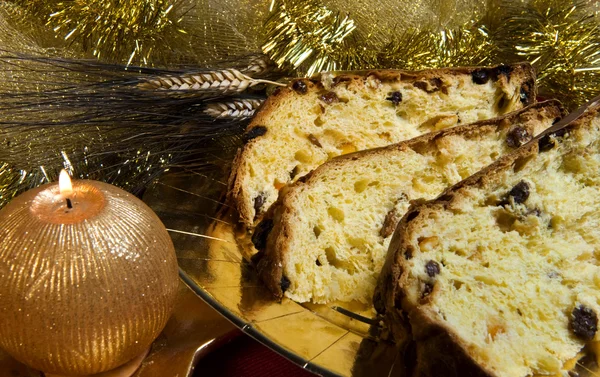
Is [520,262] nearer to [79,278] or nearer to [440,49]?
[79,278]

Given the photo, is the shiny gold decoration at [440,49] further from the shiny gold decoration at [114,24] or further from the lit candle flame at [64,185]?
the lit candle flame at [64,185]

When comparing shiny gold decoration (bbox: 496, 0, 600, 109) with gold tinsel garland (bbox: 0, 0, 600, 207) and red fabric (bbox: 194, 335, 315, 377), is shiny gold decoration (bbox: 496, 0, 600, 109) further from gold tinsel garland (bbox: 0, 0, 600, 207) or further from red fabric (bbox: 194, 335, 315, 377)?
red fabric (bbox: 194, 335, 315, 377)

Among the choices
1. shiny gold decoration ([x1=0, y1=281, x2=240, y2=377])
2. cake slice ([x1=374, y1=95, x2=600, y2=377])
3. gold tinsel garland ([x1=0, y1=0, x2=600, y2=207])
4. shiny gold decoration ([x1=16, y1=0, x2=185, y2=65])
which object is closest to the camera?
cake slice ([x1=374, y1=95, x2=600, y2=377])

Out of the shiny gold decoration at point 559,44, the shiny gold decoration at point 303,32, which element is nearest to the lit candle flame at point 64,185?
the shiny gold decoration at point 303,32

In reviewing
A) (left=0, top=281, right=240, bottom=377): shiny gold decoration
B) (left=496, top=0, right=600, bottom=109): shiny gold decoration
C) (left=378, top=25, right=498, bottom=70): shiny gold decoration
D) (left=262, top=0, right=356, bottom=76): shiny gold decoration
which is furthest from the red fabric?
(left=496, top=0, right=600, bottom=109): shiny gold decoration

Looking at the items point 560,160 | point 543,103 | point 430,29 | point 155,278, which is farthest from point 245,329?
point 430,29
